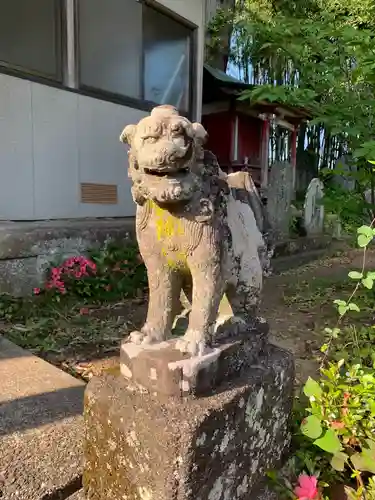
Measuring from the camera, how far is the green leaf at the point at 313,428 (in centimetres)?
138

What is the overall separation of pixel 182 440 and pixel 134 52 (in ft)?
15.9

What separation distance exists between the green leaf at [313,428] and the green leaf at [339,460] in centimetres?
9

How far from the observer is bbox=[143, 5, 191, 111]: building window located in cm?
520

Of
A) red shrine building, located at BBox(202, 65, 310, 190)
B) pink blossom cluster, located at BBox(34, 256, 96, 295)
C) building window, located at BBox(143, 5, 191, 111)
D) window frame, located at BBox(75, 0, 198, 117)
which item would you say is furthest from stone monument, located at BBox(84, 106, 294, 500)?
red shrine building, located at BBox(202, 65, 310, 190)

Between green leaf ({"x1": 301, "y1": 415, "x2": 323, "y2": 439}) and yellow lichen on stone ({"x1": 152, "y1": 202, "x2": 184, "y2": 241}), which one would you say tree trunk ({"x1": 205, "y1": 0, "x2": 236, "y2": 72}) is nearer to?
yellow lichen on stone ({"x1": 152, "y1": 202, "x2": 184, "y2": 241})

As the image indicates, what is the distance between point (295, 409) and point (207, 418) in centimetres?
80

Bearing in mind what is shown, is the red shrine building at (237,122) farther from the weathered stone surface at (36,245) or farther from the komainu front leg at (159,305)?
the komainu front leg at (159,305)

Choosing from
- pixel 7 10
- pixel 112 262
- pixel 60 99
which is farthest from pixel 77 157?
pixel 7 10

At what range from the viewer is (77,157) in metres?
4.30

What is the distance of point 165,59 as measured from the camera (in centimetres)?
553

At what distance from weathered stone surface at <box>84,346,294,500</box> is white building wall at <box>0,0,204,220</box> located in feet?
9.39

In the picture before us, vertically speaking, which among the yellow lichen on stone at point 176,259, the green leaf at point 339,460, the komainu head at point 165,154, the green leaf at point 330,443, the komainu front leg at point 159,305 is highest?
the komainu head at point 165,154

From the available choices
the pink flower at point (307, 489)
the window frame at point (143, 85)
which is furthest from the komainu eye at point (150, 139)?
the window frame at point (143, 85)

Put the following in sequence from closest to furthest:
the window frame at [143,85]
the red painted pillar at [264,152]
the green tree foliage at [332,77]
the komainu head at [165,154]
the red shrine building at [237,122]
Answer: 1. the komainu head at [165,154]
2. the green tree foliage at [332,77]
3. the window frame at [143,85]
4. the red shrine building at [237,122]
5. the red painted pillar at [264,152]
